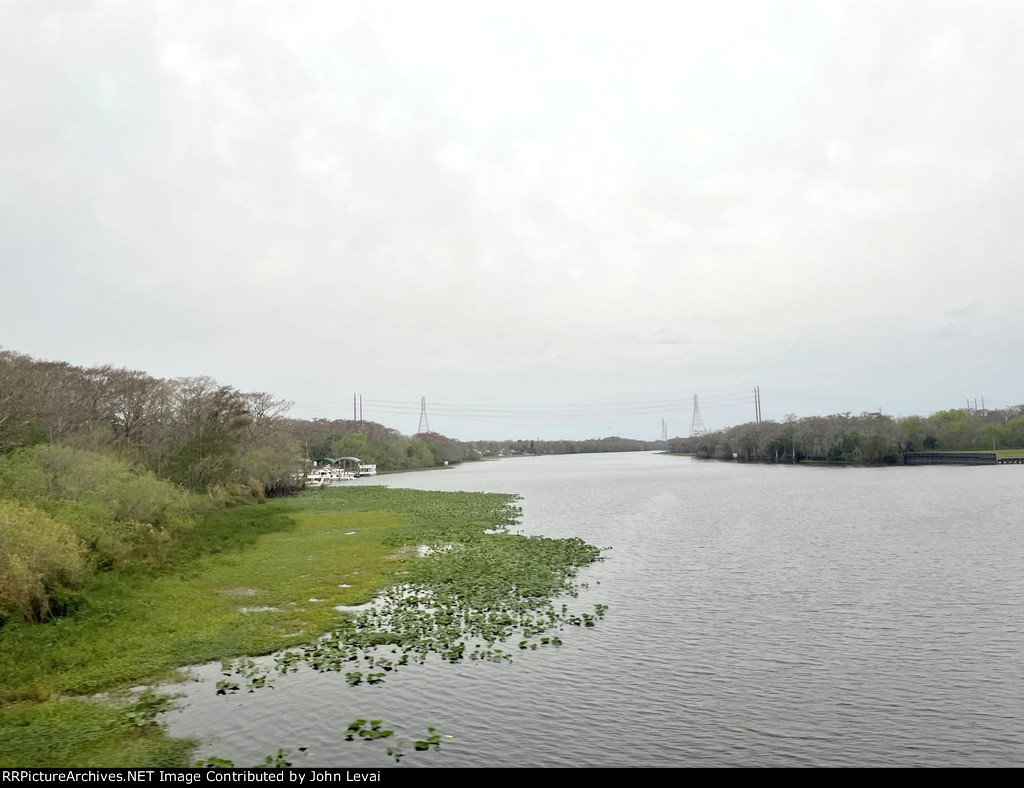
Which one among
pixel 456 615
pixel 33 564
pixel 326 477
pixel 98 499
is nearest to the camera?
pixel 33 564

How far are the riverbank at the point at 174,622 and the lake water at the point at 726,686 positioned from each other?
1458 mm

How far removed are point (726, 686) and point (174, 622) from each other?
1550 centimetres

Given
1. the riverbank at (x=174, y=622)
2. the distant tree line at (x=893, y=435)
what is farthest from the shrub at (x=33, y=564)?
the distant tree line at (x=893, y=435)

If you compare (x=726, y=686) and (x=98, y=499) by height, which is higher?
(x=98, y=499)

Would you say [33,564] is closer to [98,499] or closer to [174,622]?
[174,622]

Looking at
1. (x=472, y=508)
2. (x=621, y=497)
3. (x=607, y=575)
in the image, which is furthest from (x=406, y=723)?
(x=621, y=497)

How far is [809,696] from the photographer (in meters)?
14.4

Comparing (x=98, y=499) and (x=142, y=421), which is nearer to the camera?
(x=98, y=499)

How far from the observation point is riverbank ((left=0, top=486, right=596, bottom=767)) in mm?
12156

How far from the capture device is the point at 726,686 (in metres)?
15.1

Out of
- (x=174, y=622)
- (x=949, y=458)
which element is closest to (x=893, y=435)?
(x=949, y=458)

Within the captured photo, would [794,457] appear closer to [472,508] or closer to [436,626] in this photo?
[472,508]

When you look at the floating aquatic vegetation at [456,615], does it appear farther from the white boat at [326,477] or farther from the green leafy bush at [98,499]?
the white boat at [326,477]

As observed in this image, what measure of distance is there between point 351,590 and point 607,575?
10.4 metres
